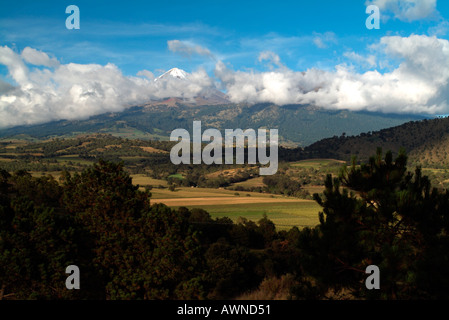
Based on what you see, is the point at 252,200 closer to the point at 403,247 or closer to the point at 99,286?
the point at 99,286

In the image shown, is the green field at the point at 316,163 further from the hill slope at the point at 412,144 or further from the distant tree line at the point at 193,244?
the distant tree line at the point at 193,244

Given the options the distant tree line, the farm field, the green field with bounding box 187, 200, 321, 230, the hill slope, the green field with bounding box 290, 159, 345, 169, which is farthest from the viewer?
the hill slope

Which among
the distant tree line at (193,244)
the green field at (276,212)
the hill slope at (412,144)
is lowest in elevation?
the green field at (276,212)

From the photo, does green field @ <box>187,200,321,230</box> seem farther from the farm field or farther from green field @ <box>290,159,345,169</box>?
green field @ <box>290,159,345,169</box>

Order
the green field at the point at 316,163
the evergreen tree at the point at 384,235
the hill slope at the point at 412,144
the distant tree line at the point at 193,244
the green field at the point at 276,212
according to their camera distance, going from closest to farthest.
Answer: the evergreen tree at the point at 384,235, the distant tree line at the point at 193,244, the green field at the point at 276,212, the green field at the point at 316,163, the hill slope at the point at 412,144

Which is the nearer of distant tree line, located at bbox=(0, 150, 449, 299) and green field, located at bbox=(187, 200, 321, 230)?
distant tree line, located at bbox=(0, 150, 449, 299)

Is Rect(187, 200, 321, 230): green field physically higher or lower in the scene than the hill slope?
lower

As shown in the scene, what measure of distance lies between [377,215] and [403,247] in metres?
1.35

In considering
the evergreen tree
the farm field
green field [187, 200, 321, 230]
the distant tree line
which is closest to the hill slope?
the farm field

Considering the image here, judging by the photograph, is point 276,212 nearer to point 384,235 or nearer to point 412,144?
point 384,235

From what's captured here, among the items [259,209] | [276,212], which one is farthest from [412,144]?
[259,209]

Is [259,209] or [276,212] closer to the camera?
[276,212]

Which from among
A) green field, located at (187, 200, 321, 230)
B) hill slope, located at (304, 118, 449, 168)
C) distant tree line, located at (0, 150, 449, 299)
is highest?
hill slope, located at (304, 118, 449, 168)

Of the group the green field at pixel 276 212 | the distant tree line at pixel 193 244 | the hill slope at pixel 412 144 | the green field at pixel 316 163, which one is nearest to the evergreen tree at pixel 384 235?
the distant tree line at pixel 193 244
